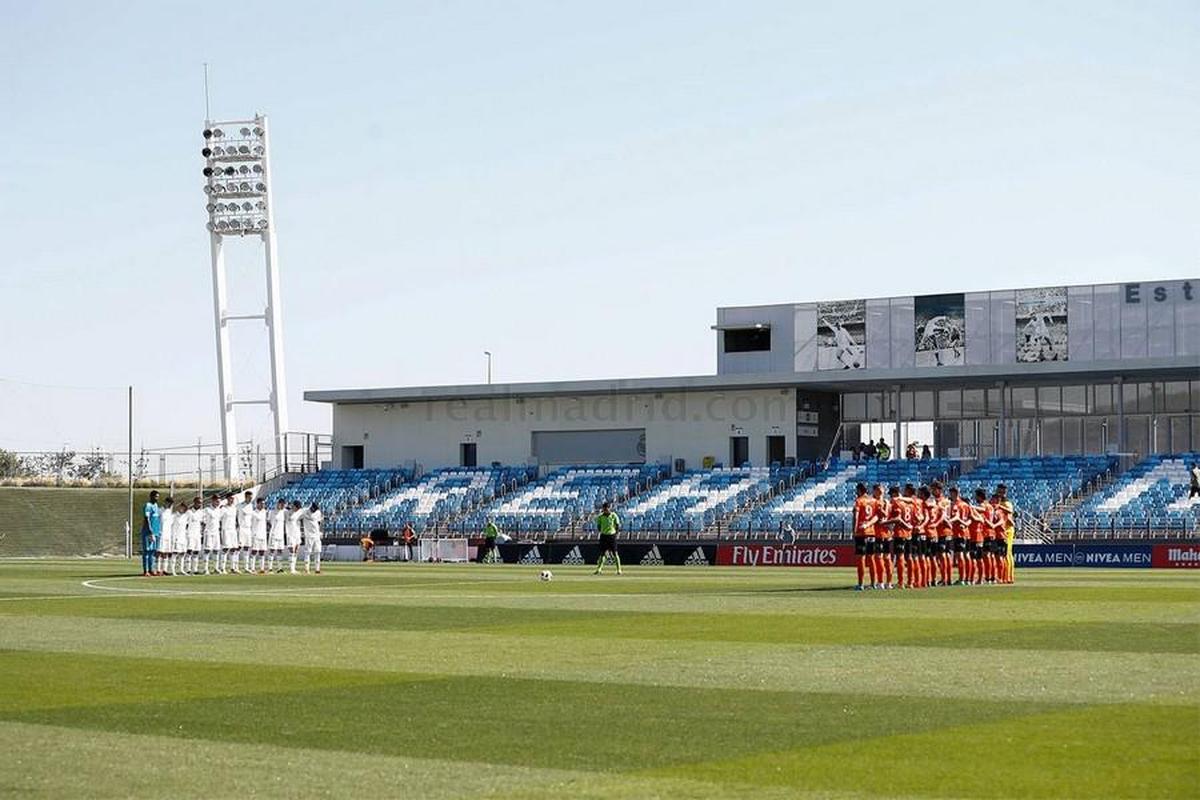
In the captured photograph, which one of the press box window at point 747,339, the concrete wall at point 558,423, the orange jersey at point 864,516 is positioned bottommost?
the orange jersey at point 864,516

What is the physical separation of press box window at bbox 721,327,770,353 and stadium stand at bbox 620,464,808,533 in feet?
21.5

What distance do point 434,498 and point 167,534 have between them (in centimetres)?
2653

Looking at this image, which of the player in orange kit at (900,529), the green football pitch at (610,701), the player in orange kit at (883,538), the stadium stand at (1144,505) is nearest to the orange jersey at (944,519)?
the player in orange kit at (900,529)

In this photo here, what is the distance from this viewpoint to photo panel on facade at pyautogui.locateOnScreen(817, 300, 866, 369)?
228ft

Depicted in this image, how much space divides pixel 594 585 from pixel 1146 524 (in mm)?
22714

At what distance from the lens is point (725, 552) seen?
56.2 m

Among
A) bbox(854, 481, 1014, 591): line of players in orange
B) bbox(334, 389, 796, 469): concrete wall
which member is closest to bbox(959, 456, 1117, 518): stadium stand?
bbox(334, 389, 796, 469): concrete wall

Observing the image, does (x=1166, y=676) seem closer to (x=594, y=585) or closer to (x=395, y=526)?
(x=594, y=585)

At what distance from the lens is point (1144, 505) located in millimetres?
54281

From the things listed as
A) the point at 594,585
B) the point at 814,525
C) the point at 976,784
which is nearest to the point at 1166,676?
the point at 976,784

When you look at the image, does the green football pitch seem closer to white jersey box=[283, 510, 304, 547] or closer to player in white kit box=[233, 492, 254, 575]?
white jersey box=[283, 510, 304, 547]

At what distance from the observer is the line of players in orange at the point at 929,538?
104 ft

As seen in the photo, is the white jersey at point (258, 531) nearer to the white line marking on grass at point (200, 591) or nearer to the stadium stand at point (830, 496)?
the white line marking on grass at point (200, 591)

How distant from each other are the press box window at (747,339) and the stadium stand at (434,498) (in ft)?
30.6
